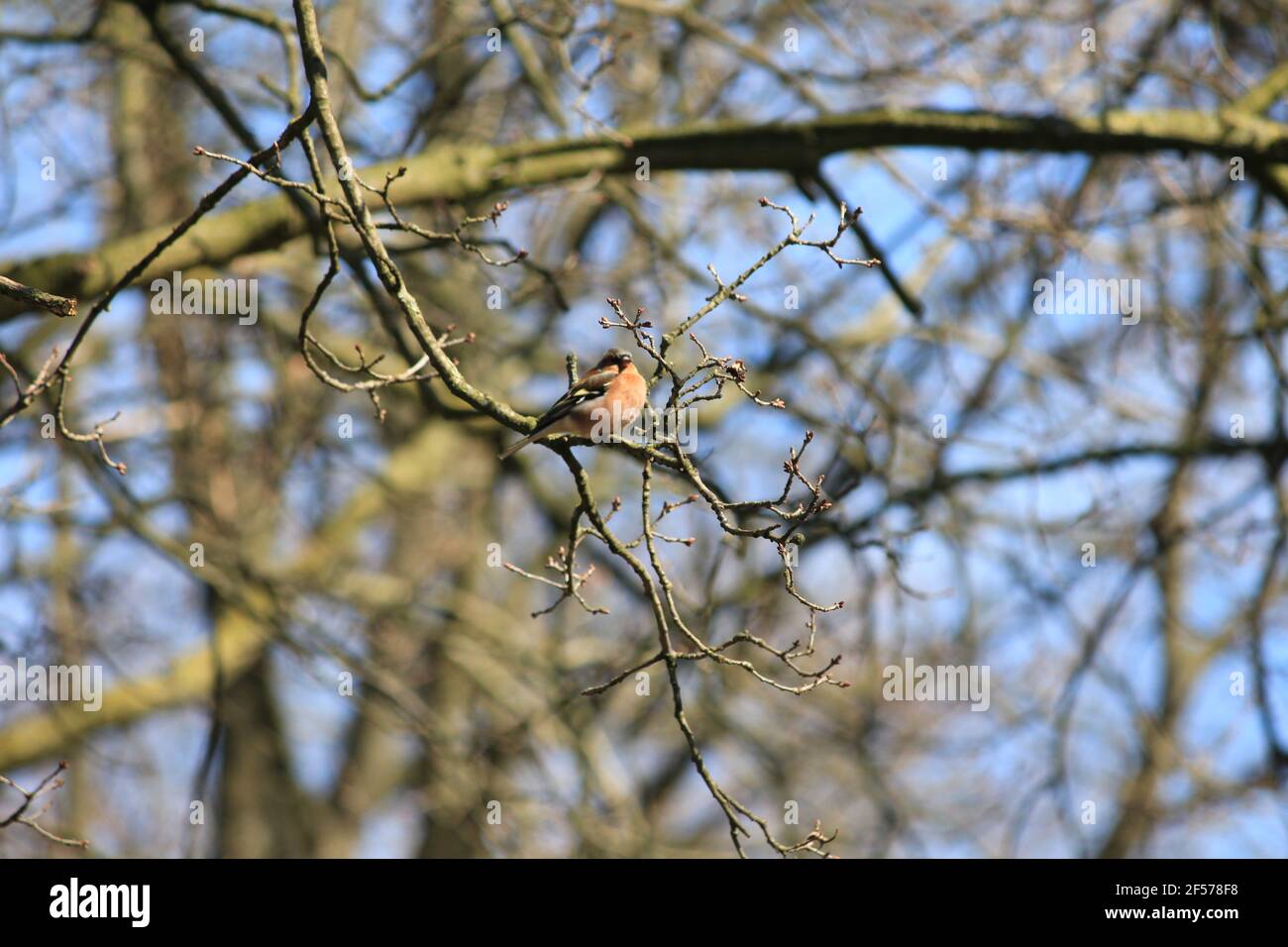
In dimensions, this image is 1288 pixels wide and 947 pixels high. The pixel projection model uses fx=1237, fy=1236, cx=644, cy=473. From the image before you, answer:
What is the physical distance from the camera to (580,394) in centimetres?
502

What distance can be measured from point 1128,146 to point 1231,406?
193 inches

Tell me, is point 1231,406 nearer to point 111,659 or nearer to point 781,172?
point 781,172

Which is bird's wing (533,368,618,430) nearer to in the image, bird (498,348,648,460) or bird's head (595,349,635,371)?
bird (498,348,648,460)

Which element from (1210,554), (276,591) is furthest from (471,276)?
(1210,554)

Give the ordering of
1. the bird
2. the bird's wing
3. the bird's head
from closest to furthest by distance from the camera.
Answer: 1. the bird's wing
2. the bird
3. the bird's head

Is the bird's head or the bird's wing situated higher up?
the bird's head

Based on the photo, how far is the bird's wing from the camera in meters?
4.51

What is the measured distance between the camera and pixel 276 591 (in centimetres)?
807

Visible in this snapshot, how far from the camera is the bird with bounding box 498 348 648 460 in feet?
16.4

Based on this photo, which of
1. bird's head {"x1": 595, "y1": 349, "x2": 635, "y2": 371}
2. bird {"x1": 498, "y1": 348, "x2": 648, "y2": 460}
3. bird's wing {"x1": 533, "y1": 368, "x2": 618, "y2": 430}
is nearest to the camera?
bird's wing {"x1": 533, "y1": 368, "x2": 618, "y2": 430}

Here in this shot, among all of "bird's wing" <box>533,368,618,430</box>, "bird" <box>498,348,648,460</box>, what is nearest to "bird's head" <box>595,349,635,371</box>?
"bird" <box>498,348,648,460</box>

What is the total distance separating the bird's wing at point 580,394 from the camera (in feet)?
14.8

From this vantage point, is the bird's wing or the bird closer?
the bird's wing

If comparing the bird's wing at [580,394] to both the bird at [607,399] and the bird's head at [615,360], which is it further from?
the bird's head at [615,360]
